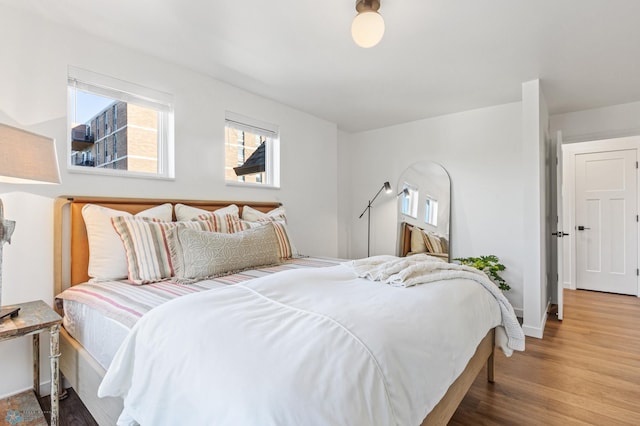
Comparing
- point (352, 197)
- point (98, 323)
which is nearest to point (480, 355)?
point (98, 323)

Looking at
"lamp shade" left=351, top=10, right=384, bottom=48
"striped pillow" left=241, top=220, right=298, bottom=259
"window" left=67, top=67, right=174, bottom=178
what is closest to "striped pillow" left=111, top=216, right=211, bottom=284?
"window" left=67, top=67, right=174, bottom=178

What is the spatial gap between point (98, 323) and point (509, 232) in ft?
12.3

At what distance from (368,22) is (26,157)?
1818 millimetres

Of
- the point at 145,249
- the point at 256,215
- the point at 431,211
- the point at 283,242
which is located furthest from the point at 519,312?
the point at 145,249

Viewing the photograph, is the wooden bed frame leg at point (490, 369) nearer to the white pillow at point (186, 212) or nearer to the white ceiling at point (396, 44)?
the white ceiling at point (396, 44)

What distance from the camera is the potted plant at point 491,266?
334cm

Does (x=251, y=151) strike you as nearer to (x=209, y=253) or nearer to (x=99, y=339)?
(x=209, y=253)

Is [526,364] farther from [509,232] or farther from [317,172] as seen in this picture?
[317,172]

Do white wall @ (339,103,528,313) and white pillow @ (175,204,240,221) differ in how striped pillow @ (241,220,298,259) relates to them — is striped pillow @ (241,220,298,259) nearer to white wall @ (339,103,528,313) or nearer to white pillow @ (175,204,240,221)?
white pillow @ (175,204,240,221)

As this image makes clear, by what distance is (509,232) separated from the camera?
349cm

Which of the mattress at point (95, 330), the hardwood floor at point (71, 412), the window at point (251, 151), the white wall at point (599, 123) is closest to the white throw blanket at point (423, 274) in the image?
the mattress at point (95, 330)

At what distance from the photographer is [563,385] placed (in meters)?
2.06

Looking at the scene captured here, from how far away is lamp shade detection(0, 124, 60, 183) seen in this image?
1.36 metres

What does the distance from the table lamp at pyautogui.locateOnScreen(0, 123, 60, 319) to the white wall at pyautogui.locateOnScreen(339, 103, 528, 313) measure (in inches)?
137
